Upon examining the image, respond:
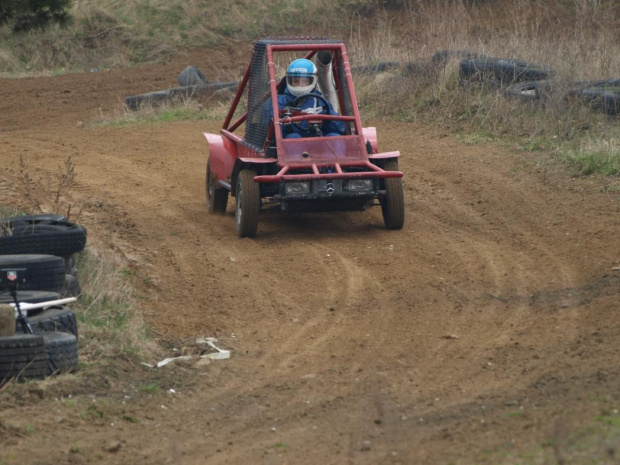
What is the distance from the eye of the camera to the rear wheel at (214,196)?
10219 mm

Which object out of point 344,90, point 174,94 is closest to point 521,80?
point 344,90

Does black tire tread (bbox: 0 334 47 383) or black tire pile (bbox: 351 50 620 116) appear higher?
black tire tread (bbox: 0 334 47 383)

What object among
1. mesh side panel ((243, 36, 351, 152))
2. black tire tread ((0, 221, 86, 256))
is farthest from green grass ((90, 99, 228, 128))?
black tire tread ((0, 221, 86, 256))

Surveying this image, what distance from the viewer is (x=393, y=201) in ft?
29.6

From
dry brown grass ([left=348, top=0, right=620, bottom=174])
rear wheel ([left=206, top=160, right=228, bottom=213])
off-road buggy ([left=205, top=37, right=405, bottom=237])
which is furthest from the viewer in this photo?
dry brown grass ([left=348, top=0, right=620, bottom=174])

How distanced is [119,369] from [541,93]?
8803 mm

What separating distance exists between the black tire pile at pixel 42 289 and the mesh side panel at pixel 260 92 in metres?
2.42

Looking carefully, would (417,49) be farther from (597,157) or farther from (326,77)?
(326,77)

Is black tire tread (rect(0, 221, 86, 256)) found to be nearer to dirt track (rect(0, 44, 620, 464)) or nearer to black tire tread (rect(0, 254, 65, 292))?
black tire tread (rect(0, 254, 65, 292))

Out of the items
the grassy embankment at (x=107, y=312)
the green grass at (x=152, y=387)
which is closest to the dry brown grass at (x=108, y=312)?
the grassy embankment at (x=107, y=312)

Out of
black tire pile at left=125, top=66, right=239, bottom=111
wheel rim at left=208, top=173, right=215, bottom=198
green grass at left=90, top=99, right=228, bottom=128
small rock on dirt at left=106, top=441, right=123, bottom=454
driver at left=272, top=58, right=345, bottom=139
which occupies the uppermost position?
driver at left=272, top=58, right=345, bottom=139

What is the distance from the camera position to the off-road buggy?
28.6ft

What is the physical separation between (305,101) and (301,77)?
0.24 metres

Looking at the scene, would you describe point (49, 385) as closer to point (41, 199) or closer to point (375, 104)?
point (41, 199)
